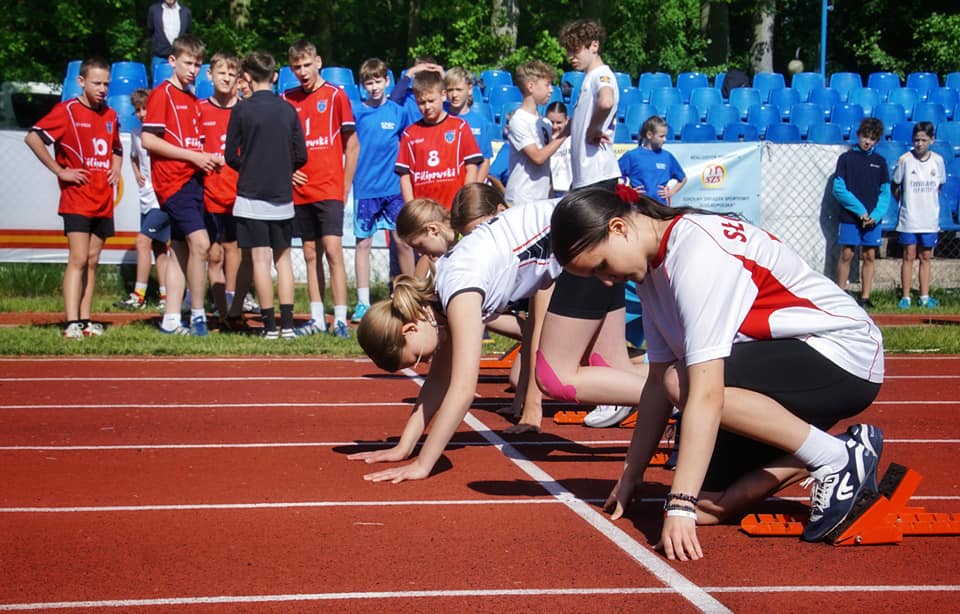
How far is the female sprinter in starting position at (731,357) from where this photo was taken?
3869 mm

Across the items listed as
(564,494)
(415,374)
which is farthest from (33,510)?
(415,374)

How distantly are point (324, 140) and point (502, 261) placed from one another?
5204 millimetres

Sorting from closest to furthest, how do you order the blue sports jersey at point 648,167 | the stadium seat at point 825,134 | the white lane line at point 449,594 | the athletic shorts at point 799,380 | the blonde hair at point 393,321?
1. the white lane line at point 449,594
2. the athletic shorts at point 799,380
3. the blonde hair at point 393,321
4. the blue sports jersey at point 648,167
5. the stadium seat at point 825,134

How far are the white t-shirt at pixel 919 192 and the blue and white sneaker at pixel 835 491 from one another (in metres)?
9.94

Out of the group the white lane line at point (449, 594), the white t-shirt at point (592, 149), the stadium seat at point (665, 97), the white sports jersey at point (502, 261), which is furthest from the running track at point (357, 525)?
the stadium seat at point (665, 97)

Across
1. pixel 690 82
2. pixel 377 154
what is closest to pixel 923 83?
pixel 690 82

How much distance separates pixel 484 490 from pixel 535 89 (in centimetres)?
546

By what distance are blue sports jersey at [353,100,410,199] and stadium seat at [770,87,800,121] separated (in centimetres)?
1016

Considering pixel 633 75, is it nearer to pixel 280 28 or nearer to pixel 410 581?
pixel 280 28

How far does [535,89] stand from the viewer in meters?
9.91

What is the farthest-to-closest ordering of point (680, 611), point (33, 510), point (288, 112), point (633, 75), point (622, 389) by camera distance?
1. point (633, 75)
2. point (288, 112)
3. point (622, 389)
4. point (33, 510)
5. point (680, 611)

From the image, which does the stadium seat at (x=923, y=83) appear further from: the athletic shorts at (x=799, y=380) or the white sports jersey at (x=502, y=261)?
the athletic shorts at (x=799, y=380)

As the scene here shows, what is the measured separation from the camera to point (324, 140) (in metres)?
10.0

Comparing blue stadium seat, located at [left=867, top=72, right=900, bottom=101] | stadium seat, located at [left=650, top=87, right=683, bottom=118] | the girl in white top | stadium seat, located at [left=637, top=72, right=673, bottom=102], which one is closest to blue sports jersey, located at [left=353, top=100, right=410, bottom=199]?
the girl in white top
